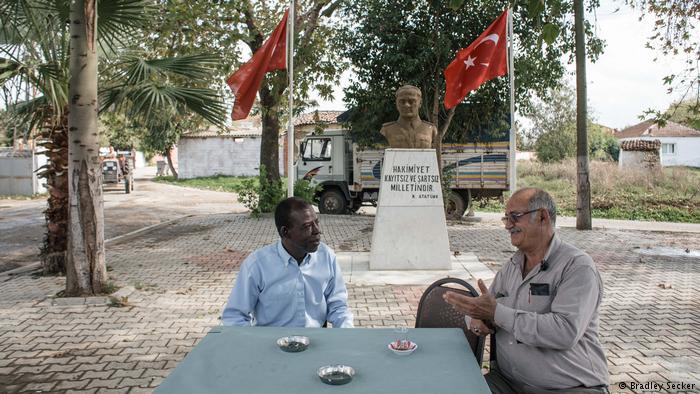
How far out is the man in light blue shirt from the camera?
3.03 m

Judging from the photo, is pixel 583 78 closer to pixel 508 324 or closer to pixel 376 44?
pixel 376 44

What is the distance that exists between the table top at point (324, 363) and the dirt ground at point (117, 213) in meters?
7.71

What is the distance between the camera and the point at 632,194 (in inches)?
789

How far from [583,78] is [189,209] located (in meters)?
12.4

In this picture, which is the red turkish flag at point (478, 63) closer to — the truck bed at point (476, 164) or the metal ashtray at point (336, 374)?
the truck bed at point (476, 164)

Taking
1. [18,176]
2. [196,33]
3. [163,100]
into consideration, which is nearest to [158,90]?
[163,100]

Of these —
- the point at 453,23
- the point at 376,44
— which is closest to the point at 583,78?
the point at 453,23

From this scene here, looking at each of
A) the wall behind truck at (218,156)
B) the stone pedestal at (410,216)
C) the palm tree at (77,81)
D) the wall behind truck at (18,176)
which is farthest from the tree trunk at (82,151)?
the wall behind truck at (218,156)

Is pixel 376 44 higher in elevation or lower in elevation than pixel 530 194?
higher

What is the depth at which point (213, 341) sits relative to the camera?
2469mm

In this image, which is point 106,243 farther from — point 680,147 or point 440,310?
point 680,147

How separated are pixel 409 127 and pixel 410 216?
121 cm

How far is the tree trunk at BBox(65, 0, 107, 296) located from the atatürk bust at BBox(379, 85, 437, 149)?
3761 mm

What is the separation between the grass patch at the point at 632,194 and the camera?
17.5 meters
